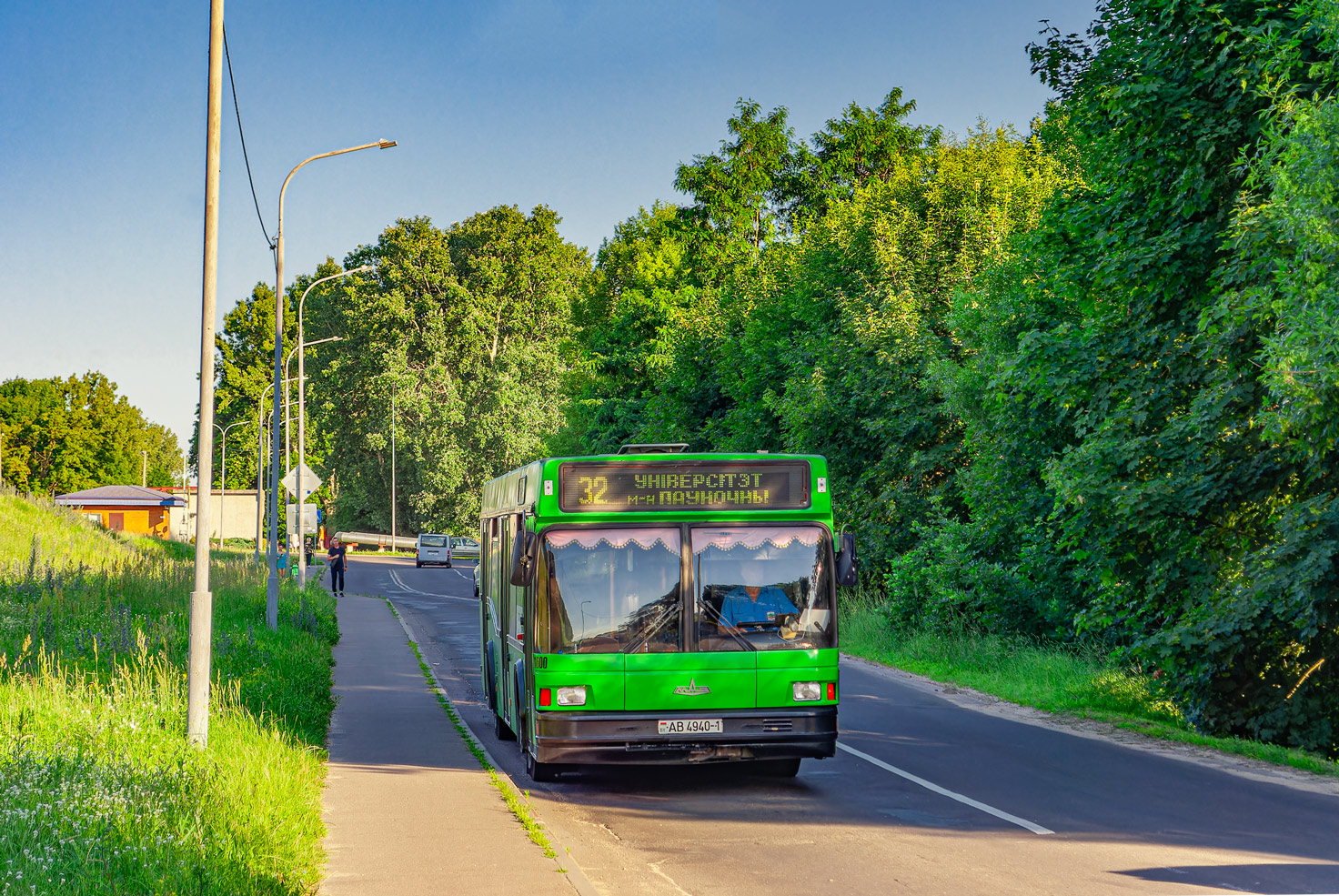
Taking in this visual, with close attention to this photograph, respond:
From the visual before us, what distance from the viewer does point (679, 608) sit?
10.5 meters

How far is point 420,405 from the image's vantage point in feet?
256

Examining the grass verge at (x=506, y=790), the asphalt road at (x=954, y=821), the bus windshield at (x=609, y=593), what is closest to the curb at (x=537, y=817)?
the grass verge at (x=506, y=790)

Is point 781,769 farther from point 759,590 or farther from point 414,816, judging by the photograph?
point 414,816

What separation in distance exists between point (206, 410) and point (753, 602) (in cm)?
484

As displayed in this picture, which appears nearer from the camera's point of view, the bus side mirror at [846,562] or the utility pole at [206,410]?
the utility pole at [206,410]

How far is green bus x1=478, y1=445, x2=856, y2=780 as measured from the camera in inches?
407

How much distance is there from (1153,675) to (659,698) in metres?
8.83

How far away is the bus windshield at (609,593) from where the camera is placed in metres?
10.5

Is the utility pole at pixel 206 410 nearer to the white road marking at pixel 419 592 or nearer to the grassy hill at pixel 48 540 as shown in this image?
the grassy hill at pixel 48 540

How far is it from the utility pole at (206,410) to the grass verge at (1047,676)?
10.0 metres

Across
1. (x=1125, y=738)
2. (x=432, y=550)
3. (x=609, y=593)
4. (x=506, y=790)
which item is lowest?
(x=1125, y=738)

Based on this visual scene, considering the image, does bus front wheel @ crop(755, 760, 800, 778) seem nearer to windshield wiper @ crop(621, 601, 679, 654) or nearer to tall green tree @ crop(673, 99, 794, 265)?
windshield wiper @ crop(621, 601, 679, 654)

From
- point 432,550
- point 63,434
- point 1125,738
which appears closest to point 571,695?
point 1125,738

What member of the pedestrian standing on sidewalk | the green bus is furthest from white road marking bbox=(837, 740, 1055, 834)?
the pedestrian standing on sidewalk
